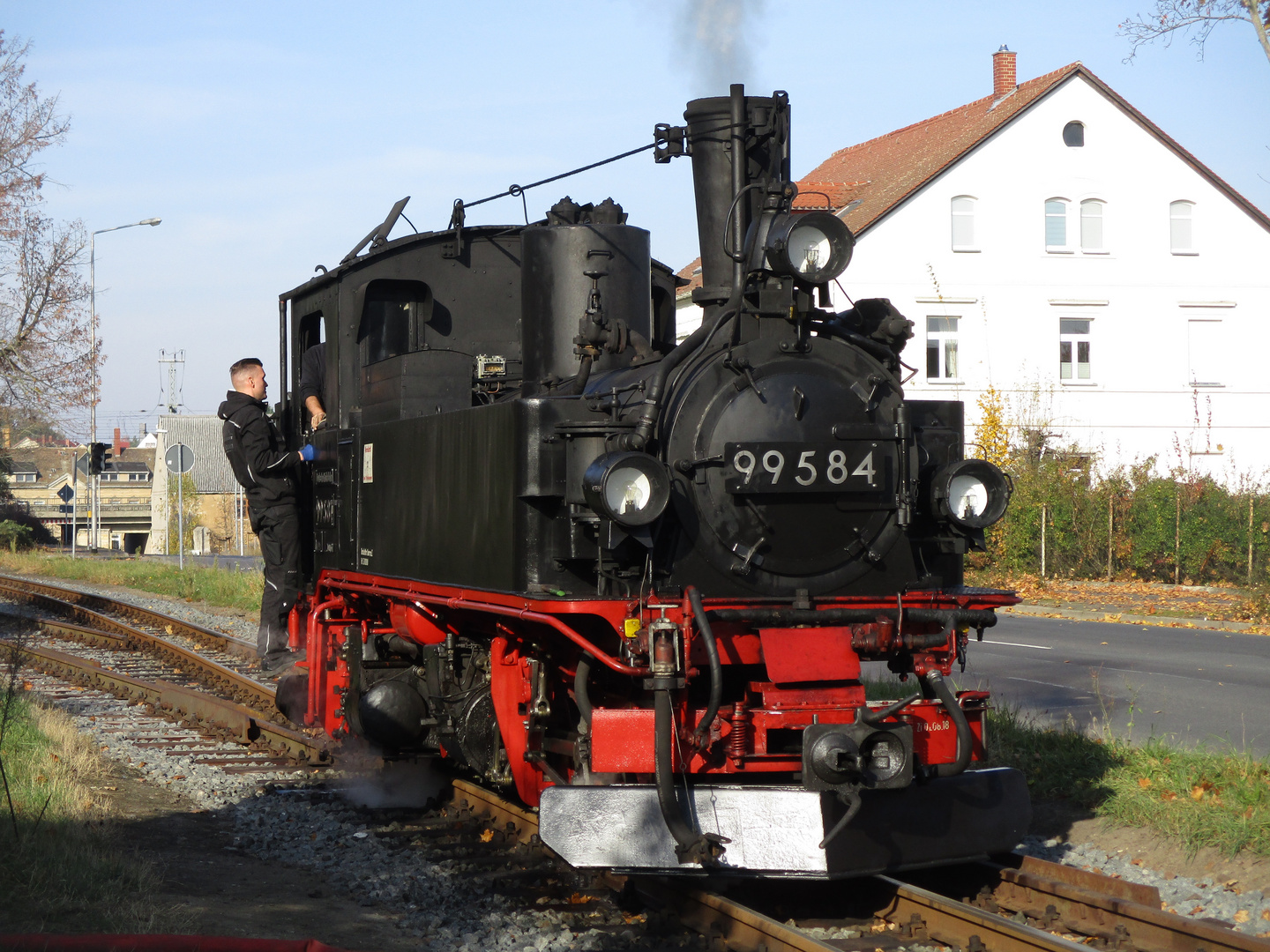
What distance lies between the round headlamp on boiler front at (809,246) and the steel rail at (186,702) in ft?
13.2

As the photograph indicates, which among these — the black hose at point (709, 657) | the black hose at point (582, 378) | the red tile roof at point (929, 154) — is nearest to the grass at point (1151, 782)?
the black hose at point (709, 657)

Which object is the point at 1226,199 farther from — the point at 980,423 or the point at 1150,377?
the point at 980,423

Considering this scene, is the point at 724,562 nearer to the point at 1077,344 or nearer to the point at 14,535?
the point at 1077,344

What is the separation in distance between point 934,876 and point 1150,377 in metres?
25.6

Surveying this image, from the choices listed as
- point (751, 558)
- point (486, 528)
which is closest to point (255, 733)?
point (486, 528)

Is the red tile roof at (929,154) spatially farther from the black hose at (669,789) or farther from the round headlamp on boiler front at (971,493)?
the black hose at (669,789)

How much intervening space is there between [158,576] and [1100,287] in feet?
67.5

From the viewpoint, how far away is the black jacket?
8445 millimetres

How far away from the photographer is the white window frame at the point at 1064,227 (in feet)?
93.7

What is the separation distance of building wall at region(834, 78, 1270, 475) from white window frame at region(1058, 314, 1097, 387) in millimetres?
90


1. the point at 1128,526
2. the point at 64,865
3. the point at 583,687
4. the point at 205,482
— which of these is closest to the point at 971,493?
the point at 583,687

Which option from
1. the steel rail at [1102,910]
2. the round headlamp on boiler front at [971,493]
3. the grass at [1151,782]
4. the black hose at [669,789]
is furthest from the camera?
the grass at [1151,782]

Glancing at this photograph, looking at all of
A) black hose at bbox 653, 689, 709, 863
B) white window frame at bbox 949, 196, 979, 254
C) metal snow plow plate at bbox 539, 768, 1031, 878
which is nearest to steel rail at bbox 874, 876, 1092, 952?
metal snow plow plate at bbox 539, 768, 1031, 878

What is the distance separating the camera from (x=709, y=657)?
4.56 m
